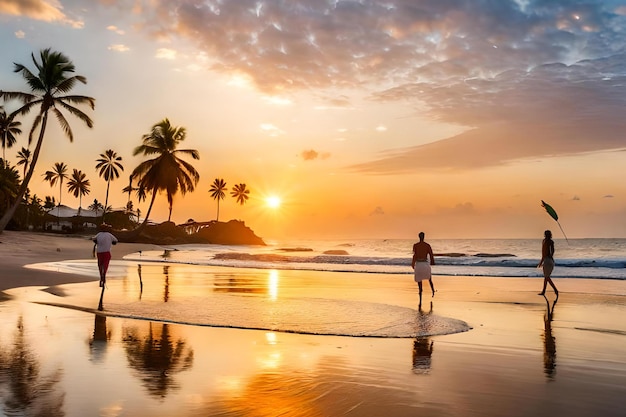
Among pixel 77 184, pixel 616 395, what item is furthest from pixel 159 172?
pixel 616 395

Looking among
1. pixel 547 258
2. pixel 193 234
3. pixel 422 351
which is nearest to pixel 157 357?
pixel 422 351

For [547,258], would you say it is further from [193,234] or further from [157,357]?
[193,234]

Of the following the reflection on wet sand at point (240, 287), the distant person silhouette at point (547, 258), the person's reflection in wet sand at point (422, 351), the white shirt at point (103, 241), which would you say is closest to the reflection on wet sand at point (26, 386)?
the person's reflection in wet sand at point (422, 351)

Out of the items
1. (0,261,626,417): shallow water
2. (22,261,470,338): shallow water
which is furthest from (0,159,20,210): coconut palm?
A: (0,261,626,417): shallow water

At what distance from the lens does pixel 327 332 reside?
977 centimetres

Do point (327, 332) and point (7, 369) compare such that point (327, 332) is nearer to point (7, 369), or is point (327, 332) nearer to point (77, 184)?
point (7, 369)

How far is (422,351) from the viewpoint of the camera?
8234 millimetres

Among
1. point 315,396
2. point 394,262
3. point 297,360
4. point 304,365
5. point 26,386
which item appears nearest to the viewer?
point 315,396

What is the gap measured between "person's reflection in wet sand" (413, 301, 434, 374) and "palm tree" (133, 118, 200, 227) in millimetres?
54686

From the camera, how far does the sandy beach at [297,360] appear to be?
5.34 metres

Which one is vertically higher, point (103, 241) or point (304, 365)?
point (103, 241)

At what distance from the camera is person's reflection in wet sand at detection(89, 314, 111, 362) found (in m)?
7.46

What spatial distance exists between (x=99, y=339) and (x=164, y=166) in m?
55.7

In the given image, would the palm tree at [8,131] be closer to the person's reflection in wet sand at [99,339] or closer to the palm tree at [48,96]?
the palm tree at [48,96]
